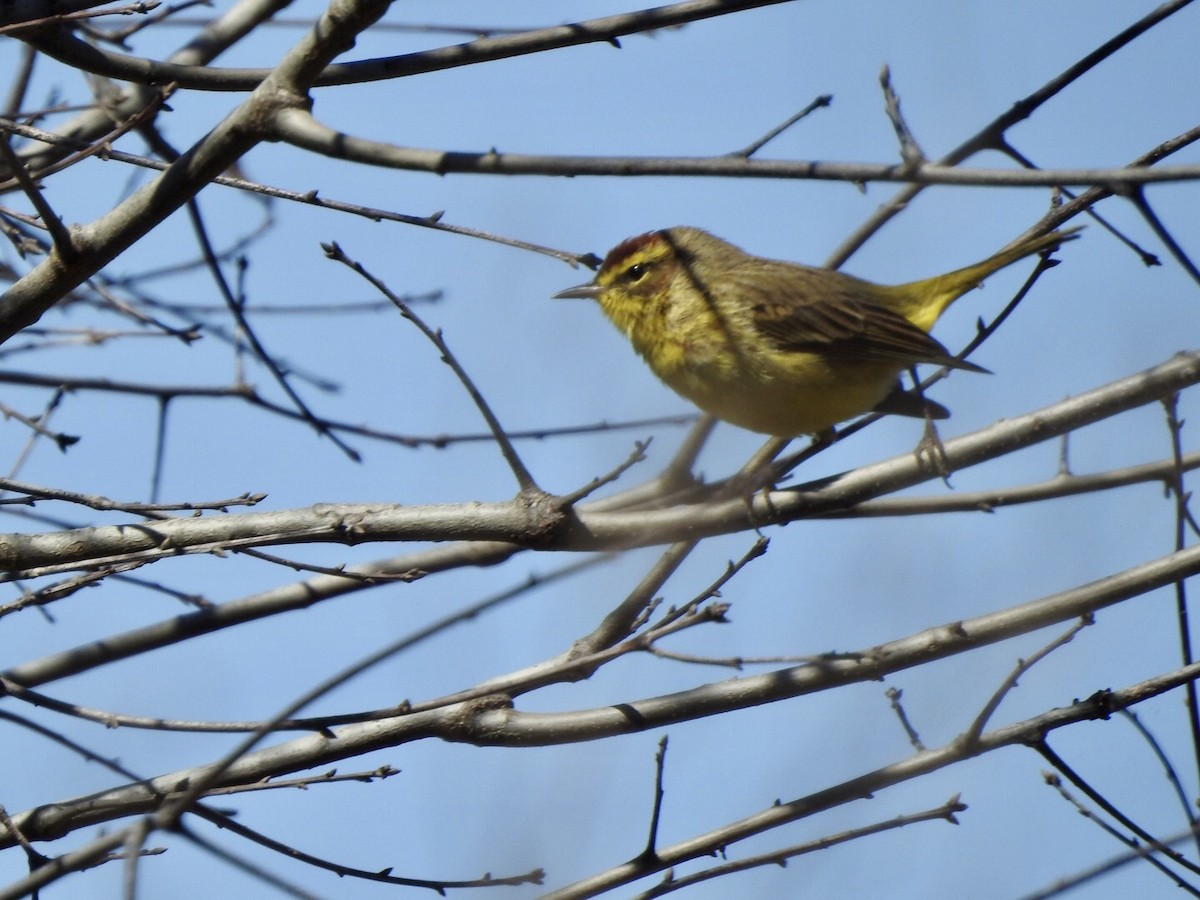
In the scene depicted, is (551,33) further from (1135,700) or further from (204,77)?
(1135,700)

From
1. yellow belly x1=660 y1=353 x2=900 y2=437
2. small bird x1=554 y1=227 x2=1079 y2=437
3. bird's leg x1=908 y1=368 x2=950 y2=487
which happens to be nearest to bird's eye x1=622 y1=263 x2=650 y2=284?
small bird x1=554 y1=227 x2=1079 y2=437

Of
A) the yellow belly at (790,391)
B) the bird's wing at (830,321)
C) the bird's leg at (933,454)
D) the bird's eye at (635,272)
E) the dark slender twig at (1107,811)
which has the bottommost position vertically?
the dark slender twig at (1107,811)

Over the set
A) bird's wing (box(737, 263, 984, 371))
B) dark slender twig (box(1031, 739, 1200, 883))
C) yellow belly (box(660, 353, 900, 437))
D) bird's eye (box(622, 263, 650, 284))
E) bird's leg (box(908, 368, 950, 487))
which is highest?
bird's eye (box(622, 263, 650, 284))

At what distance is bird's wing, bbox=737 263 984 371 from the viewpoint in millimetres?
5816

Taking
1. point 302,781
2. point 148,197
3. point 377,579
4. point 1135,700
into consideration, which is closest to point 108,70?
point 148,197

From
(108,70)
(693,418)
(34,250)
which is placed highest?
(34,250)

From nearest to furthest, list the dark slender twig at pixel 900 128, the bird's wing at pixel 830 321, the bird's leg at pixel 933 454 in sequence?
the dark slender twig at pixel 900 128
the bird's leg at pixel 933 454
the bird's wing at pixel 830 321

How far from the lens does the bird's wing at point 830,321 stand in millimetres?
5816

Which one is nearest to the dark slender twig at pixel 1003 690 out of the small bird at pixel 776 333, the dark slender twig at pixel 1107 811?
the dark slender twig at pixel 1107 811

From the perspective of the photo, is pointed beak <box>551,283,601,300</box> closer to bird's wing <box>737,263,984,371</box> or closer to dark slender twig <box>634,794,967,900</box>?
bird's wing <box>737,263,984,371</box>

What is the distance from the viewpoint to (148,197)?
323cm

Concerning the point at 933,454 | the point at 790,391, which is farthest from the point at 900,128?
the point at 790,391

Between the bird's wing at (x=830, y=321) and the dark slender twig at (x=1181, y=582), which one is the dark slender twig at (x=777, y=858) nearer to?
the dark slender twig at (x=1181, y=582)

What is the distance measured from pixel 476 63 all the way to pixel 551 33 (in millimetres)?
219
